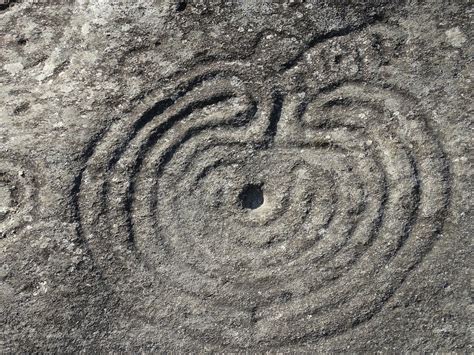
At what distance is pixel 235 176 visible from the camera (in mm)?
2012

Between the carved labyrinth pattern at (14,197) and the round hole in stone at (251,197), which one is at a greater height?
the carved labyrinth pattern at (14,197)

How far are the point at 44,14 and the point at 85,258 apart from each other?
73 centimetres

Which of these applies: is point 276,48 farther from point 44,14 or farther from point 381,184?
point 44,14

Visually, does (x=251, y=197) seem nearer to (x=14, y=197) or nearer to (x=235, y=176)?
(x=235, y=176)

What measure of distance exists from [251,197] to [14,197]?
69cm

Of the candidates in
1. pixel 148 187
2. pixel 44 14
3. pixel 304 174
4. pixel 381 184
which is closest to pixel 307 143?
pixel 304 174

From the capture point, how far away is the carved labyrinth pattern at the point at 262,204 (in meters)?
1.95

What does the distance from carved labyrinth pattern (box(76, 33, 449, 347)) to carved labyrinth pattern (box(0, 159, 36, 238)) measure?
0.14 metres

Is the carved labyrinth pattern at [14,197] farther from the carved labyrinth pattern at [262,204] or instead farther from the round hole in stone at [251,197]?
the round hole in stone at [251,197]

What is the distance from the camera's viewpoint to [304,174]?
6.59 feet

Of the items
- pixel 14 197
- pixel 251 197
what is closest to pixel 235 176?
pixel 251 197

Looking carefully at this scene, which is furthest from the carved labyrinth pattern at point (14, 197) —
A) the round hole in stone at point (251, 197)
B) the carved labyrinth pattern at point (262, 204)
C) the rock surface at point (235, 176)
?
the round hole in stone at point (251, 197)

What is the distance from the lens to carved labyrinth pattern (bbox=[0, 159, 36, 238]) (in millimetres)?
1941

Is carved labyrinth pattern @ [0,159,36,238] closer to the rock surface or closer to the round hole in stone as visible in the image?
the rock surface
